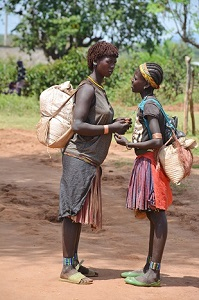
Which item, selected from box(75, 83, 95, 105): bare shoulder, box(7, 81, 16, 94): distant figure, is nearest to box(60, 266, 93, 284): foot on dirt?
box(75, 83, 95, 105): bare shoulder

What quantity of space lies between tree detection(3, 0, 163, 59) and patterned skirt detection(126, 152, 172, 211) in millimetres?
23946

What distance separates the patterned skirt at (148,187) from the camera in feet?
16.3

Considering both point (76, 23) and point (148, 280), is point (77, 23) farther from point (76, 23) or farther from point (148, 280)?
point (148, 280)

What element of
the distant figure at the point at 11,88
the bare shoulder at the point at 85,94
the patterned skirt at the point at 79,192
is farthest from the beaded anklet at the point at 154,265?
the distant figure at the point at 11,88

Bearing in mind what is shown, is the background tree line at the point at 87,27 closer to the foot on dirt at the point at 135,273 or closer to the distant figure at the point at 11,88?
the distant figure at the point at 11,88

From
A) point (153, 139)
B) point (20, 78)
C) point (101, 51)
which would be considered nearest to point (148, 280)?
point (153, 139)

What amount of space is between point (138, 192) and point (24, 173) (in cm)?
566

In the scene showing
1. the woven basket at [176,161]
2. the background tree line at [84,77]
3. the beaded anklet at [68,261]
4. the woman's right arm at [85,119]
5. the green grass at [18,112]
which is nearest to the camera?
the woman's right arm at [85,119]

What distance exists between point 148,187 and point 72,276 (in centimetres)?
75

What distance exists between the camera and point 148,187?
4.98 meters

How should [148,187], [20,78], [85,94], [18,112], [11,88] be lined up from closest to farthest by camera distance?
[85,94] → [148,187] → [18,112] → [20,78] → [11,88]

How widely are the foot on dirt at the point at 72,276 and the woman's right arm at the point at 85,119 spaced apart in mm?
892

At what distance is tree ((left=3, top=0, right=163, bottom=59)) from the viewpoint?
29.0 metres

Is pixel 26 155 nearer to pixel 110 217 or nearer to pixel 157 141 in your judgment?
pixel 110 217
